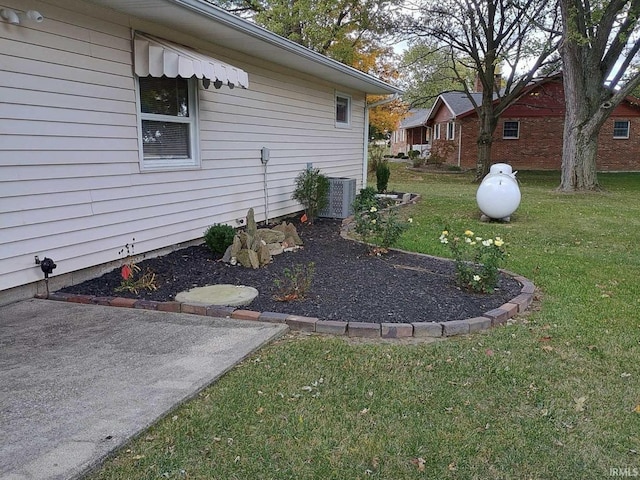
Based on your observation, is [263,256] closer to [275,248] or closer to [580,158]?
[275,248]

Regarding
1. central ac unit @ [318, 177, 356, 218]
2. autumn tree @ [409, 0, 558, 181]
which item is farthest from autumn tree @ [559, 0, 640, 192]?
central ac unit @ [318, 177, 356, 218]

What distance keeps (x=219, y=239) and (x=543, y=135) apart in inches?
937

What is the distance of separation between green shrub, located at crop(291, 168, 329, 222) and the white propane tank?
2.92 meters

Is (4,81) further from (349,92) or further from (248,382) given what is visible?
(349,92)

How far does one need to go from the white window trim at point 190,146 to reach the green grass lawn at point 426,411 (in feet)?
9.80

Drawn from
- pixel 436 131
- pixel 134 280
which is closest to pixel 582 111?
pixel 134 280

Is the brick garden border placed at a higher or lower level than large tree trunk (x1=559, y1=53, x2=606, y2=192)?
lower

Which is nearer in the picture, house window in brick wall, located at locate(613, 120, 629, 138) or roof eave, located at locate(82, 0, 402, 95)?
roof eave, located at locate(82, 0, 402, 95)

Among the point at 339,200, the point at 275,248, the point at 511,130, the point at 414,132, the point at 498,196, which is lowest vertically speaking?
the point at 275,248

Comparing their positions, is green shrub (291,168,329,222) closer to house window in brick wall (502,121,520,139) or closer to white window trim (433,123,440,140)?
house window in brick wall (502,121,520,139)

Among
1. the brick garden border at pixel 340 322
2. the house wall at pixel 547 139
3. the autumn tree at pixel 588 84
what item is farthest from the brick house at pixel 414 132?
the brick garden border at pixel 340 322

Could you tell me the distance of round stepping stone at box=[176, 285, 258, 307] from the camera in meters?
4.19

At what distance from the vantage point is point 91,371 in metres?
2.91

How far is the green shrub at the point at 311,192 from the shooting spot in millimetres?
8430
